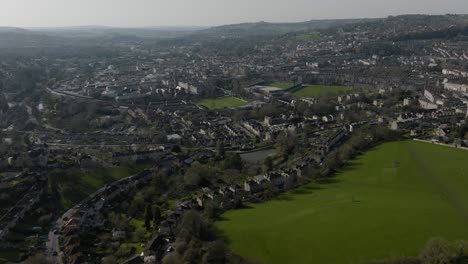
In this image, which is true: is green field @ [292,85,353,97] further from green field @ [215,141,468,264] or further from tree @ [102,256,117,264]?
tree @ [102,256,117,264]

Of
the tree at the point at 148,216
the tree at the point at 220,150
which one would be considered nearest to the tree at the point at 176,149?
the tree at the point at 220,150

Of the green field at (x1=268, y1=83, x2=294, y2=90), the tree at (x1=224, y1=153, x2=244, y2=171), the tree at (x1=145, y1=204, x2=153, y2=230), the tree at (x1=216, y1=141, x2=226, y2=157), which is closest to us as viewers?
the tree at (x1=145, y1=204, x2=153, y2=230)

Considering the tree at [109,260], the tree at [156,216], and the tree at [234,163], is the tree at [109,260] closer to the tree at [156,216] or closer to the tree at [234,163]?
the tree at [156,216]

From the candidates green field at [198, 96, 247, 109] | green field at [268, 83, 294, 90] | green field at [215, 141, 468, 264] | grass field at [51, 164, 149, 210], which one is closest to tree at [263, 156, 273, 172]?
green field at [215, 141, 468, 264]

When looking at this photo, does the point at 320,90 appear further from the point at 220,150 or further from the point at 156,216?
the point at 156,216

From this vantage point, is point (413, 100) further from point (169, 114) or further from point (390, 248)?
point (390, 248)

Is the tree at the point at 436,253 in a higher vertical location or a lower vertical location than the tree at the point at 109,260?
higher
